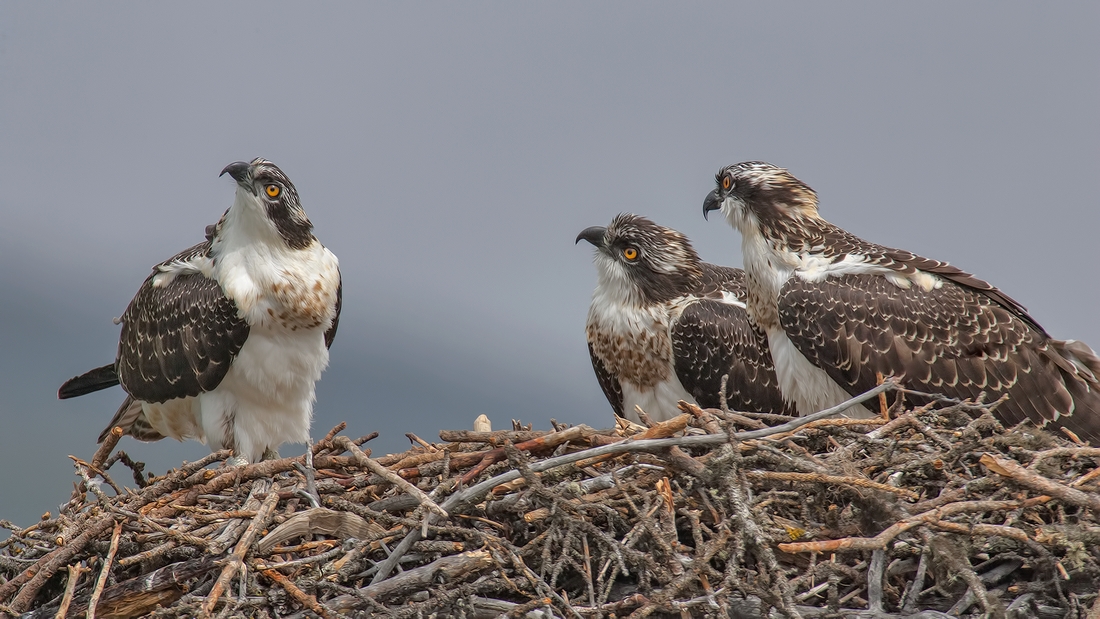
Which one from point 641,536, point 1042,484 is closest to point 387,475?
point 641,536

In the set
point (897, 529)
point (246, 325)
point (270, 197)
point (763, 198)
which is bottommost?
point (897, 529)

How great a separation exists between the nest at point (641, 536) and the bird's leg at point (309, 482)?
0.02 meters

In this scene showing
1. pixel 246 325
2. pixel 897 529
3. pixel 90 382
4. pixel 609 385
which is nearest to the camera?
pixel 897 529

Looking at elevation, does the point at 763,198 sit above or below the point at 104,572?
above

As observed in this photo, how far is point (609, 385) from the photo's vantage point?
6.90 metres

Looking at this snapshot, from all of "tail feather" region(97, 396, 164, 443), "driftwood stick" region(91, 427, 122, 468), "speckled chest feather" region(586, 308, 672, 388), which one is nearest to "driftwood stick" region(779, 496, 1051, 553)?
"speckled chest feather" region(586, 308, 672, 388)

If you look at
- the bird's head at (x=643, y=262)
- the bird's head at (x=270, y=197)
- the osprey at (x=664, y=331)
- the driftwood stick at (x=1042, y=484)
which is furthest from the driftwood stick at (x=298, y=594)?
the bird's head at (x=643, y=262)

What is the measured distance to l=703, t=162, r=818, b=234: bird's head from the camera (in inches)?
237

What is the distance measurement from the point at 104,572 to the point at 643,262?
3958mm

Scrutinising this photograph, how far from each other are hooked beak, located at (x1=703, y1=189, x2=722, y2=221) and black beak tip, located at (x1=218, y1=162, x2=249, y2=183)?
293cm

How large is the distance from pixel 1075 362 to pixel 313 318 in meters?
4.62

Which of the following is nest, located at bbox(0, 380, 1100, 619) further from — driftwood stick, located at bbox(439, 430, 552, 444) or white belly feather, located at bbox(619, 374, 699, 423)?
white belly feather, located at bbox(619, 374, 699, 423)

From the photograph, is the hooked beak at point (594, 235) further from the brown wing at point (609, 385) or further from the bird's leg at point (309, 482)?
the bird's leg at point (309, 482)

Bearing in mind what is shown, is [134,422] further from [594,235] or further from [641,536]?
[641,536]
